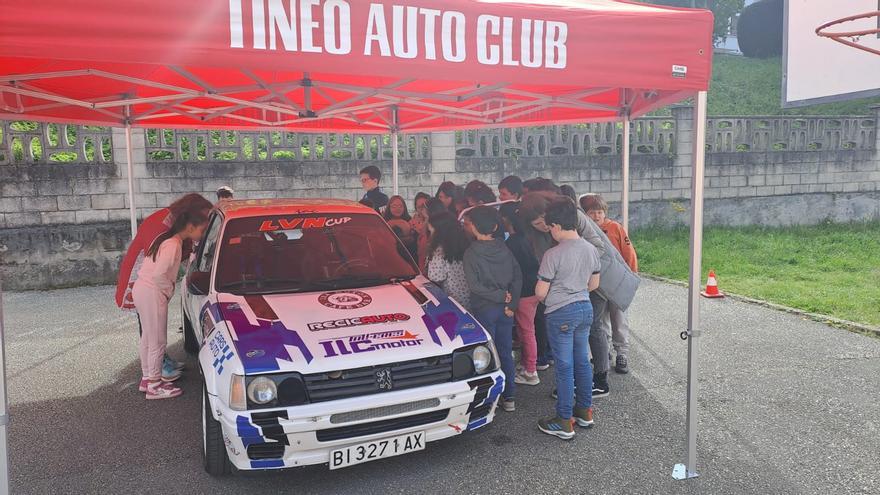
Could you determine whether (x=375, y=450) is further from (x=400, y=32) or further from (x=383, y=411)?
(x=400, y=32)

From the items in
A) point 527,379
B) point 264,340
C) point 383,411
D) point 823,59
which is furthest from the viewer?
point 823,59

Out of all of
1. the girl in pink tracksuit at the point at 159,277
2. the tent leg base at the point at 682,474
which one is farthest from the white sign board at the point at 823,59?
the girl in pink tracksuit at the point at 159,277

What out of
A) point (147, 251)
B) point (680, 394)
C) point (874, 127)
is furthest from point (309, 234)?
point (874, 127)

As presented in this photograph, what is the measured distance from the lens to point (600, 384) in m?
4.85

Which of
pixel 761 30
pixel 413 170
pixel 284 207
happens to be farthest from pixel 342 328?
pixel 761 30

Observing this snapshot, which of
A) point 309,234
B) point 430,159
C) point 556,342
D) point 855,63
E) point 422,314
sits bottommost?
point 556,342

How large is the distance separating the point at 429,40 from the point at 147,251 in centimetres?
304

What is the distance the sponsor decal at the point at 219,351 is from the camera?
3279 mm

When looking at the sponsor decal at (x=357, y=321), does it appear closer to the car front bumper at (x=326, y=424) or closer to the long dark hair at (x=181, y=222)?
the car front bumper at (x=326, y=424)

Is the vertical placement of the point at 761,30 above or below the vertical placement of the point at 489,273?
above

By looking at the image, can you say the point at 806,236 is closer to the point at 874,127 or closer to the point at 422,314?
the point at 874,127

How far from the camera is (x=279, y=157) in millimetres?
10148

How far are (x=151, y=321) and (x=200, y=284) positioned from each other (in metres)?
1.01

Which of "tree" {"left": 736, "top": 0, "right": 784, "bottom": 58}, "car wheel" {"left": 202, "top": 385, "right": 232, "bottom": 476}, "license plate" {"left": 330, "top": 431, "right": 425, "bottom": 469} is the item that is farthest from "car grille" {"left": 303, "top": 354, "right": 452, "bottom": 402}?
"tree" {"left": 736, "top": 0, "right": 784, "bottom": 58}
